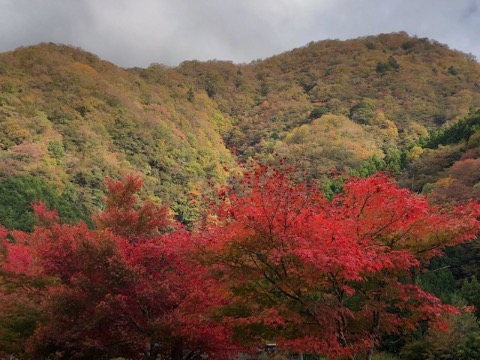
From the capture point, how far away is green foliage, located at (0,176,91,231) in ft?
119

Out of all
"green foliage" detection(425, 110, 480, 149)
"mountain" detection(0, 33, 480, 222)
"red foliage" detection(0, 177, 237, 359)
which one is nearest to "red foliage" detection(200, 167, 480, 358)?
"red foliage" detection(0, 177, 237, 359)

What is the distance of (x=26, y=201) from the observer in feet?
127

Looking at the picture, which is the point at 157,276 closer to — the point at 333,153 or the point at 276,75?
the point at 333,153

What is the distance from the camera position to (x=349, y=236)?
9.08m

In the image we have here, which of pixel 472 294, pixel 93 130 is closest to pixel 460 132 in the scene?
pixel 472 294

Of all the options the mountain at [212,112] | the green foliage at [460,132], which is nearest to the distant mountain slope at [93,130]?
the mountain at [212,112]

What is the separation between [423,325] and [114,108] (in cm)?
5532

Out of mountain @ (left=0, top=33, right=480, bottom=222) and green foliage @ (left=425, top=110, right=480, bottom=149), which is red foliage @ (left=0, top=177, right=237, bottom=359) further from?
green foliage @ (left=425, top=110, right=480, bottom=149)

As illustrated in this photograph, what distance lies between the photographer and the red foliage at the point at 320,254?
338 inches

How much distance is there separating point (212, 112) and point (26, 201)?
5947cm

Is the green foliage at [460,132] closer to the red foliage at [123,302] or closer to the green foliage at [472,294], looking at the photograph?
the green foliage at [472,294]

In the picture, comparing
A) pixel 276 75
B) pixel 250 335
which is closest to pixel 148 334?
pixel 250 335

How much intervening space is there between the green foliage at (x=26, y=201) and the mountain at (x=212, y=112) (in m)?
1.37

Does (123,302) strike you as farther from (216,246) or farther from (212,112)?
(212,112)
